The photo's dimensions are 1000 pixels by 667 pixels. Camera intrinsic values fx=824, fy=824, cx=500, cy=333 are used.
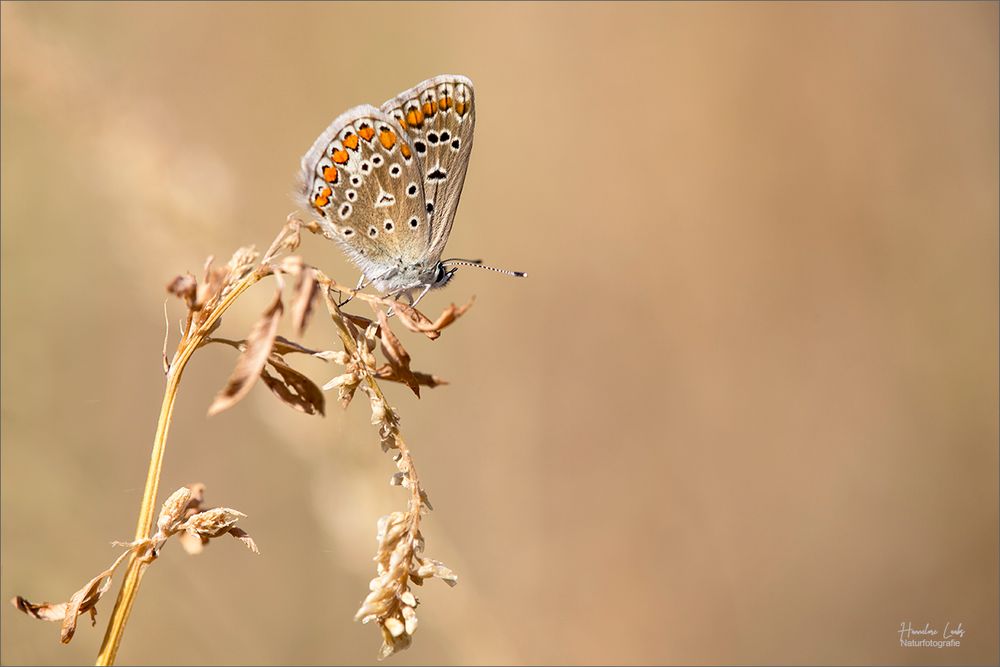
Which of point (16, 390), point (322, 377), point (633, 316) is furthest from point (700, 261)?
point (16, 390)

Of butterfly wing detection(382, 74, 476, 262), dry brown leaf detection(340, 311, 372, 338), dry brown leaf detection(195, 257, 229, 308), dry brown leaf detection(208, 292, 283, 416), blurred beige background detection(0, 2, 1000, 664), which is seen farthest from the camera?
blurred beige background detection(0, 2, 1000, 664)

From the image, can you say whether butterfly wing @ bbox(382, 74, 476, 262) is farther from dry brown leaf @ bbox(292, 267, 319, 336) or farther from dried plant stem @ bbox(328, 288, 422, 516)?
dry brown leaf @ bbox(292, 267, 319, 336)

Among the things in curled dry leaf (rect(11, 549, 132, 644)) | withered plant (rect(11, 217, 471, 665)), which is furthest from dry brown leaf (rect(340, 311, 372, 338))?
curled dry leaf (rect(11, 549, 132, 644))

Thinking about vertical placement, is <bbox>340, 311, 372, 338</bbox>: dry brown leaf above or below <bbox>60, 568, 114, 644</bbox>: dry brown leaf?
above

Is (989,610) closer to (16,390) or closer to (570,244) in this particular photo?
(570,244)

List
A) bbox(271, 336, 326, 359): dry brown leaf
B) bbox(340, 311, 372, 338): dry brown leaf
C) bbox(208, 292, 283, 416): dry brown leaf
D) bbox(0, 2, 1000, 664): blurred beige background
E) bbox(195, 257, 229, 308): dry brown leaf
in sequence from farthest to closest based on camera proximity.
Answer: bbox(0, 2, 1000, 664): blurred beige background < bbox(340, 311, 372, 338): dry brown leaf < bbox(271, 336, 326, 359): dry brown leaf < bbox(195, 257, 229, 308): dry brown leaf < bbox(208, 292, 283, 416): dry brown leaf

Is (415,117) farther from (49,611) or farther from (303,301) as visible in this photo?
(49,611)
